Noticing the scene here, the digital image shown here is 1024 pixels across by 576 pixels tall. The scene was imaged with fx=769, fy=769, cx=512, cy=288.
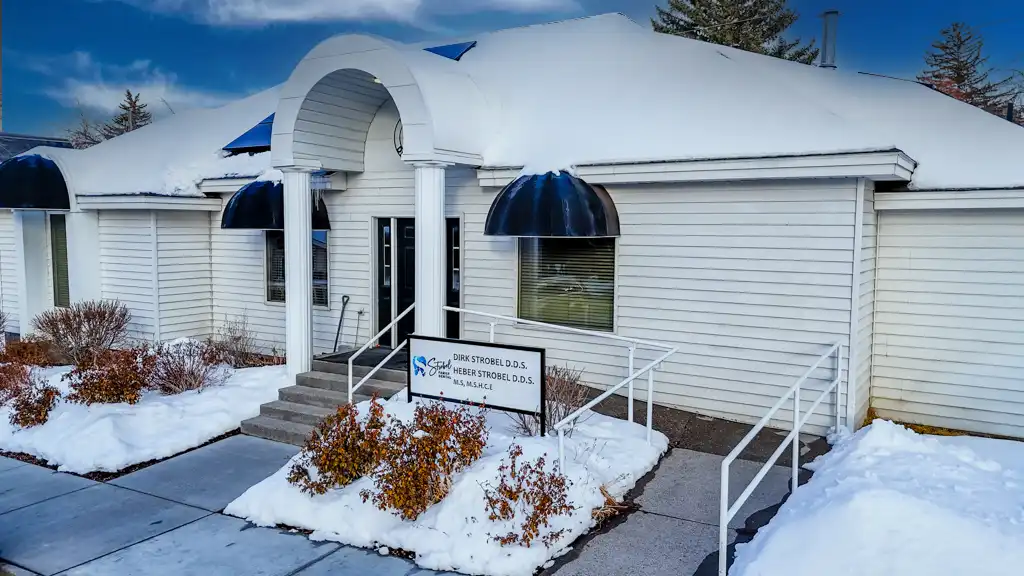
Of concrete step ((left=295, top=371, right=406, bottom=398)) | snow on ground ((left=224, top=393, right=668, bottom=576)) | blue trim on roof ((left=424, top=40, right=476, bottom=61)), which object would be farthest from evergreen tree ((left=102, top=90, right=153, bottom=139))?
snow on ground ((left=224, top=393, right=668, bottom=576))

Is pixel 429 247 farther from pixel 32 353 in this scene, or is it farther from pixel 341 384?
pixel 32 353

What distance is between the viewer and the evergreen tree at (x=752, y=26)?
99.8ft

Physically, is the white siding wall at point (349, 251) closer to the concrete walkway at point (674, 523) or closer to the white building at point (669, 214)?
the white building at point (669, 214)

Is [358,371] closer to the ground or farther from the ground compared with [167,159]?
closer to the ground

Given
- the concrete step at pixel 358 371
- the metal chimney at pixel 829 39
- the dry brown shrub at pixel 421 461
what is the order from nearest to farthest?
1. the dry brown shrub at pixel 421 461
2. the concrete step at pixel 358 371
3. the metal chimney at pixel 829 39

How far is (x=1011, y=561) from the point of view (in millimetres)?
4441

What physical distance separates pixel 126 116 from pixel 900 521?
49.3 metres

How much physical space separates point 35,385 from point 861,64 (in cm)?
3436

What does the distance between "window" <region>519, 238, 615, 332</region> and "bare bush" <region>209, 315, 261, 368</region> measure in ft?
15.1

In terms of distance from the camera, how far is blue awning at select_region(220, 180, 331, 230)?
11.5 metres

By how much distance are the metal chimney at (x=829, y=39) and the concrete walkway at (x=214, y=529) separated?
289 inches

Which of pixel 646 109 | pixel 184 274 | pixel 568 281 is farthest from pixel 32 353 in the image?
pixel 646 109

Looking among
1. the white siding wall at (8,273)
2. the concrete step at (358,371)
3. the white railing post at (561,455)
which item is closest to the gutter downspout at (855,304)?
the white railing post at (561,455)

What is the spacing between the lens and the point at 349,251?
11.7 m
